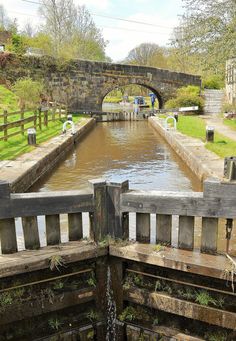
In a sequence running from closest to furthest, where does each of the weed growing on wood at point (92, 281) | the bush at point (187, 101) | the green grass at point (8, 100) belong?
the weed growing on wood at point (92, 281)
the green grass at point (8, 100)
the bush at point (187, 101)

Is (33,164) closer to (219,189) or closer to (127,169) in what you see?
(127,169)

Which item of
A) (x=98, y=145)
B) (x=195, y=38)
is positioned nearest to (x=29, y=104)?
(x=98, y=145)

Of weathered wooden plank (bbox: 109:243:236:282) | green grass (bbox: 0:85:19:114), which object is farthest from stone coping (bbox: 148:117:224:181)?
green grass (bbox: 0:85:19:114)

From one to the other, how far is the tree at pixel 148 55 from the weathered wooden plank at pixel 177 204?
152 ft

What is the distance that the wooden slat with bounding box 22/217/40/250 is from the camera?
358 centimetres

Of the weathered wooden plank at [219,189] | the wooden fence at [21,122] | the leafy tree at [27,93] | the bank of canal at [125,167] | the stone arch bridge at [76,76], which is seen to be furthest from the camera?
the stone arch bridge at [76,76]

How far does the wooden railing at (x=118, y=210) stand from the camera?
134 inches

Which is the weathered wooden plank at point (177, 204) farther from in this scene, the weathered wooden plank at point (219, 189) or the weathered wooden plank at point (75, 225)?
the weathered wooden plank at point (75, 225)

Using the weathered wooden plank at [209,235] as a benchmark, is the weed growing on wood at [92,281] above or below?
below

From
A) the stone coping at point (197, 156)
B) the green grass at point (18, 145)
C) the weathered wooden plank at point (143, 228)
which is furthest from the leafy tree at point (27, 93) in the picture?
the weathered wooden plank at point (143, 228)

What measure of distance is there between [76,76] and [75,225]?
946 inches

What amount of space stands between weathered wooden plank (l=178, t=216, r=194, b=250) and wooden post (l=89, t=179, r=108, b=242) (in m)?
0.75

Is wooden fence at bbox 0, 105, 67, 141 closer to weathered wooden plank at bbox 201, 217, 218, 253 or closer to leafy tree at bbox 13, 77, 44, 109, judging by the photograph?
leafy tree at bbox 13, 77, 44, 109

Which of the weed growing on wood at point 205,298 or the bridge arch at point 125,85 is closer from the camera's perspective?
the weed growing on wood at point 205,298
